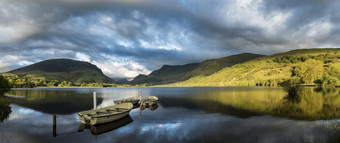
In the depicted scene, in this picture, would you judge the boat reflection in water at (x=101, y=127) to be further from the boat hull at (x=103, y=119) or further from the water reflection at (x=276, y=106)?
the water reflection at (x=276, y=106)

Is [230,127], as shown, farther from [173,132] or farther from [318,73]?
[318,73]

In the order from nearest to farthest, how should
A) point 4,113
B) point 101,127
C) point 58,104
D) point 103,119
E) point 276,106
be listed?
point 101,127 < point 103,119 < point 4,113 < point 276,106 < point 58,104

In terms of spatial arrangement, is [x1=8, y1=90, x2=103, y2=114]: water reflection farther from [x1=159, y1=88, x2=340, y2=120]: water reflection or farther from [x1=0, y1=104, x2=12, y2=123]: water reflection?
[x1=159, y1=88, x2=340, y2=120]: water reflection

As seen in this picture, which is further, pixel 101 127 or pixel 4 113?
pixel 4 113

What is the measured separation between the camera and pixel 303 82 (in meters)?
168

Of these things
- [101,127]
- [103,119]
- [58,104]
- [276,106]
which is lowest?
[276,106]

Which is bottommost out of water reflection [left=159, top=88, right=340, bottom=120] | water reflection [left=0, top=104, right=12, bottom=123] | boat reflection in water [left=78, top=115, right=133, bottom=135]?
water reflection [left=159, top=88, right=340, bottom=120]

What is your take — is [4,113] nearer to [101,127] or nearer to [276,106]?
[101,127]

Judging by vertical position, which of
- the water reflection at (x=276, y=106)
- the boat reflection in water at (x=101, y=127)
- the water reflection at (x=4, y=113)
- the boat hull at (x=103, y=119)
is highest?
the boat hull at (x=103, y=119)

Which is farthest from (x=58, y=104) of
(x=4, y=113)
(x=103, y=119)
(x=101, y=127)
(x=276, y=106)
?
(x=276, y=106)

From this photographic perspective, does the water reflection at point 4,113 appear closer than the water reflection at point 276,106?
Yes

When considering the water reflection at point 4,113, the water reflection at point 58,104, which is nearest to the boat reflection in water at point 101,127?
the water reflection at point 4,113

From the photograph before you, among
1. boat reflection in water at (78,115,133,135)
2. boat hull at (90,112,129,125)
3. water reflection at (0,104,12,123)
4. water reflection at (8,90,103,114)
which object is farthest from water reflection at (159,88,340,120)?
water reflection at (0,104,12,123)

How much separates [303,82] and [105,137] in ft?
663
